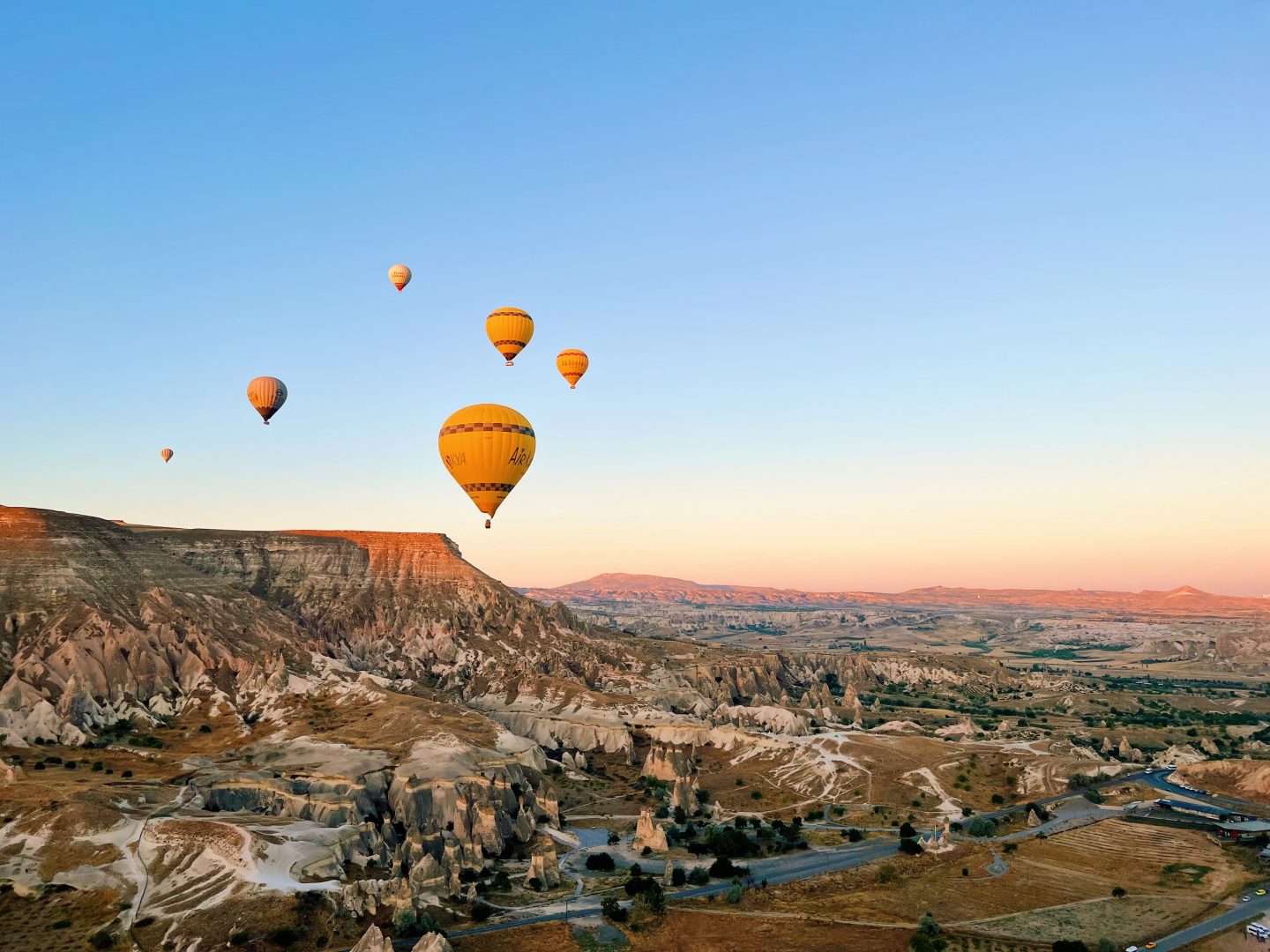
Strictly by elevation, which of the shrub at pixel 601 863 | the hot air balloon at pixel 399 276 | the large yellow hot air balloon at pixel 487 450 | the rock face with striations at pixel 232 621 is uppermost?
the hot air balloon at pixel 399 276

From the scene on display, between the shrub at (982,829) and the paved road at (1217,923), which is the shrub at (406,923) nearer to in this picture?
the paved road at (1217,923)

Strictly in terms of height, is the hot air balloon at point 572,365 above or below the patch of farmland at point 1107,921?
above

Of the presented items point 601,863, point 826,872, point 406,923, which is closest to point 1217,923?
point 826,872

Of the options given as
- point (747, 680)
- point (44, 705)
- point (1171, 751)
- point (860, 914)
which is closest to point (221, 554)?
point (44, 705)

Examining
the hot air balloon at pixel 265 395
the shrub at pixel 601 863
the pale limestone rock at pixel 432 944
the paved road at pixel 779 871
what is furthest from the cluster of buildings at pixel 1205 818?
the hot air balloon at pixel 265 395

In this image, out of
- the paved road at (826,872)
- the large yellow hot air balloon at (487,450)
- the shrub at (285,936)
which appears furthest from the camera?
the large yellow hot air balloon at (487,450)

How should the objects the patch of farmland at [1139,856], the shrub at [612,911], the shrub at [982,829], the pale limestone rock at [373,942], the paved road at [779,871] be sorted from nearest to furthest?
the pale limestone rock at [373,942]
the paved road at [779,871]
the shrub at [612,911]
the patch of farmland at [1139,856]
the shrub at [982,829]

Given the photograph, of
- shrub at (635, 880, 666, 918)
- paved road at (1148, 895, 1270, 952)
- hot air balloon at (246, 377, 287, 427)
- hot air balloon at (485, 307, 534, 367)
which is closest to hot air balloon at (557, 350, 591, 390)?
hot air balloon at (485, 307, 534, 367)
